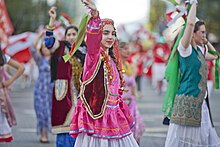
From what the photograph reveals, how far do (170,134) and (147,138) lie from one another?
166 inches

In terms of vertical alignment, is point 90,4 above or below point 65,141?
above

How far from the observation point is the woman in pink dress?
259 inches

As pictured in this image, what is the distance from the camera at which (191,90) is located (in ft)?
23.8

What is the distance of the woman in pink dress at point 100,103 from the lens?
21.6ft

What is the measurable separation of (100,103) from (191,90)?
113 cm

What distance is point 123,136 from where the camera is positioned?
6.67 metres

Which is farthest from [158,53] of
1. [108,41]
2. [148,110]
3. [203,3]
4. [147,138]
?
[203,3]

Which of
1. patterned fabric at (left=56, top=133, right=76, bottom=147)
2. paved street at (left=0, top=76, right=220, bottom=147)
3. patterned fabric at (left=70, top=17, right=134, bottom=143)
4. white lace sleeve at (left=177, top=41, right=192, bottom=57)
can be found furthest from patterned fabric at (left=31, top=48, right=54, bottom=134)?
patterned fabric at (left=70, top=17, right=134, bottom=143)

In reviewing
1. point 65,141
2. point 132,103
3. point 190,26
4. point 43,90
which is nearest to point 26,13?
point 43,90

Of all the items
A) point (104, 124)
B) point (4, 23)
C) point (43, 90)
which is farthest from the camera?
point (4, 23)

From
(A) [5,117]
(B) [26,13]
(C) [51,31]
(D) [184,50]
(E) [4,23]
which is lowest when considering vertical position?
(A) [5,117]

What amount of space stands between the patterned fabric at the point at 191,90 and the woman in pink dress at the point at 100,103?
0.75 metres

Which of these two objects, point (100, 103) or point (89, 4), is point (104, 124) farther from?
point (89, 4)

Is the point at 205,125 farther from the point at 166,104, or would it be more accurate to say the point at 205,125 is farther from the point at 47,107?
the point at 47,107
